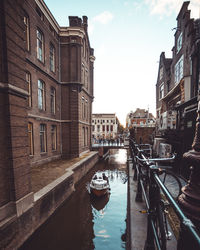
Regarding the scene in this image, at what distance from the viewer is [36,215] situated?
6.31m

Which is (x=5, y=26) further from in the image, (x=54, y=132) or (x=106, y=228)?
(x=54, y=132)

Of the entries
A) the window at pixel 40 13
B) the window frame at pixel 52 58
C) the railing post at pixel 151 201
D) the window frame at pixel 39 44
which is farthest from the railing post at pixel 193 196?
the window at pixel 40 13

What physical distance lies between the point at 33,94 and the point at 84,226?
10.8m

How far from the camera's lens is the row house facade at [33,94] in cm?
486

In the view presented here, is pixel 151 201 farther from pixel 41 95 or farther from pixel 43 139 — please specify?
pixel 41 95

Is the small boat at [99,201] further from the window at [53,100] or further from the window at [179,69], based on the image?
the window at [179,69]

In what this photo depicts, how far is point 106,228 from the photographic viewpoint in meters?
7.60

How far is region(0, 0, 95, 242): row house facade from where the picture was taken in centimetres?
486

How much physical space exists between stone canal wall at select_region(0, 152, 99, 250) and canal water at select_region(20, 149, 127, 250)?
15.2 inches

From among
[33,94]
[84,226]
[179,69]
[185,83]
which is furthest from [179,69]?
[84,226]

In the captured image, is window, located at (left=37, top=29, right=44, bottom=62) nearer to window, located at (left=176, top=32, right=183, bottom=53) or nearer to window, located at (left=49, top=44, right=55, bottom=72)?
window, located at (left=49, top=44, right=55, bottom=72)

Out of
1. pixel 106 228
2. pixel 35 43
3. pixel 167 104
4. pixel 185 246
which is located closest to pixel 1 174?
pixel 185 246

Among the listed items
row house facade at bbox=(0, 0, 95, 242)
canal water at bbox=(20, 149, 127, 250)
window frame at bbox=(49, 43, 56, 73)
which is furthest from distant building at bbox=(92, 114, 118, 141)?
canal water at bbox=(20, 149, 127, 250)

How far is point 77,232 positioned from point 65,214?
1472mm
